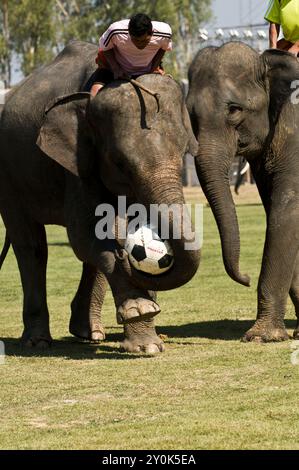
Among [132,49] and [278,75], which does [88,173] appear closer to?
[132,49]

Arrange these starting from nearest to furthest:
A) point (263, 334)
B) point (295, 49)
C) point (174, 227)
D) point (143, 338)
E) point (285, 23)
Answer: point (174, 227)
point (143, 338)
point (263, 334)
point (285, 23)
point (295, 49)

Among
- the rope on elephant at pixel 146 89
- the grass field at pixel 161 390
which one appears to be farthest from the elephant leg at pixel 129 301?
the rope on elephant at pixel 146 89

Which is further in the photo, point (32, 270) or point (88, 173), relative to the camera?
point (32, 270)

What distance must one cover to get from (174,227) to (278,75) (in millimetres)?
2512

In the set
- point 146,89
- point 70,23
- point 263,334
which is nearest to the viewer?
point 146,89

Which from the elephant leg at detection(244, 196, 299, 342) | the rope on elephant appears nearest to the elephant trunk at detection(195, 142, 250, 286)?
the elephant leg at detection(244, 196, 299, 342)

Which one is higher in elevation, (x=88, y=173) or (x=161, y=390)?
(x=88, y=173)

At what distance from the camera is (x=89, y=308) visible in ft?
42.4

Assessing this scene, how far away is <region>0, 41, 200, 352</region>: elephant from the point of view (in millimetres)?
10391

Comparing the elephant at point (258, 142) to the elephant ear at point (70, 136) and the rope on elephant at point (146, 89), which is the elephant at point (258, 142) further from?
the rope on elephant at point (146, 89)

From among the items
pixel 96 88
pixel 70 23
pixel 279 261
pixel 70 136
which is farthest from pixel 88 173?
pixel 70 23

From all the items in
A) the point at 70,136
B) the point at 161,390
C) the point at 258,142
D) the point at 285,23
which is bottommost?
the point at 161,390

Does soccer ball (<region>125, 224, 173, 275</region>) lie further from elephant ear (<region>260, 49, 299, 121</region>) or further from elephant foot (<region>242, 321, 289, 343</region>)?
elephant ear (<region>260, 49, 299, 121</region>)

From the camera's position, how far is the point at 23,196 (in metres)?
12.5
